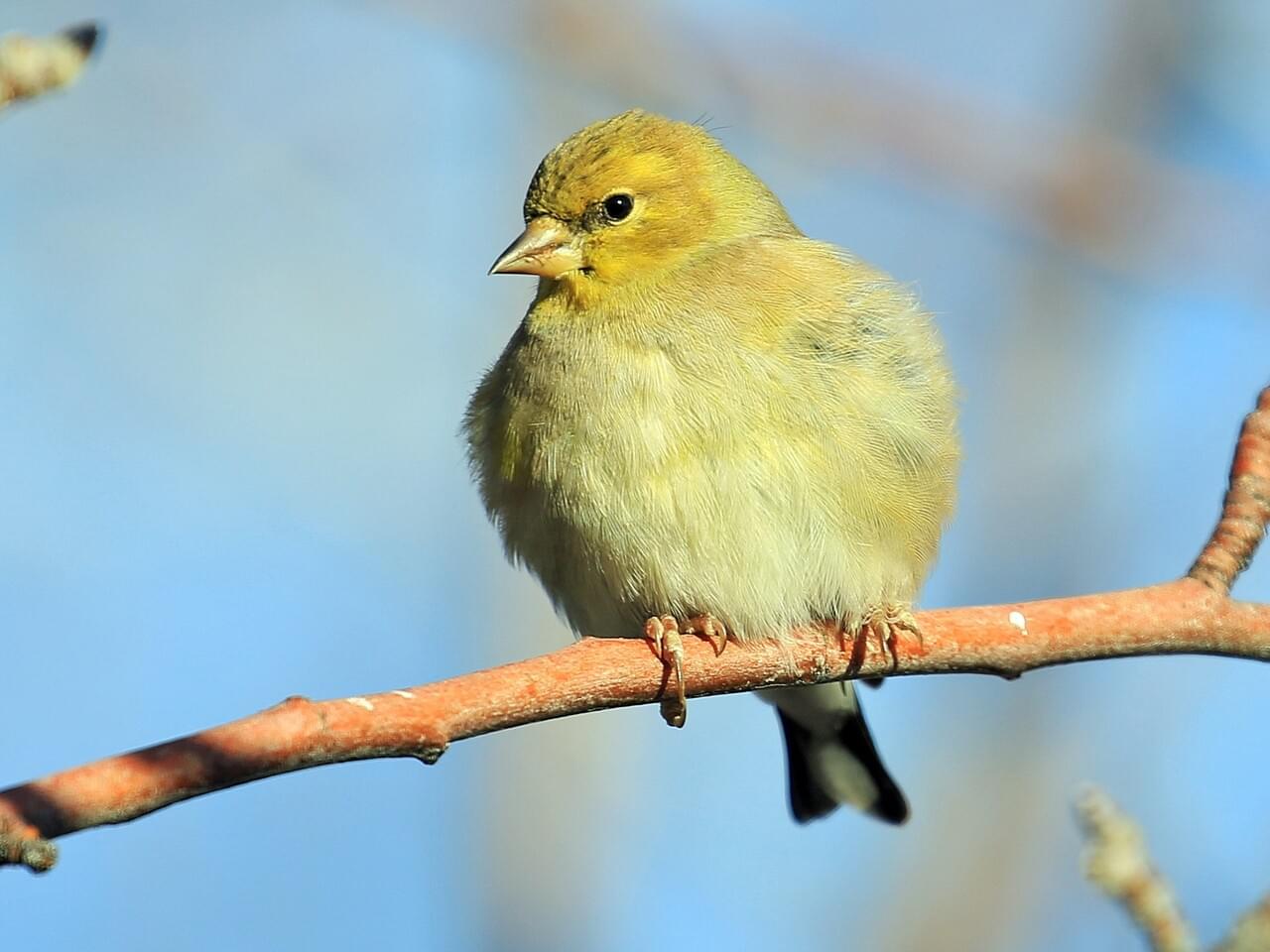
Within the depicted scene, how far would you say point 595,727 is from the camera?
21.9 feet

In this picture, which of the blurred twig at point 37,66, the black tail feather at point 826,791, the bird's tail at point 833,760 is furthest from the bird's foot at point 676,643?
the blurred twig at point 37,66

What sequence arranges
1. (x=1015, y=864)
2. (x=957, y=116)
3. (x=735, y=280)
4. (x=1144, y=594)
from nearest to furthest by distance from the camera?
(x=1144, y=594), (x=735, y=280), (x=957, y=116), (x=1015, y=864)

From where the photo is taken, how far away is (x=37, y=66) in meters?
1.84

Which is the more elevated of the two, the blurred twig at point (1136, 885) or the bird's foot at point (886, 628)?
the bird's foot at point (886, 628)

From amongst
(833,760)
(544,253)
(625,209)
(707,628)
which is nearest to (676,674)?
(707,628)

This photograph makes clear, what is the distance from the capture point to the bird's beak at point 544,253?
412 centimetres

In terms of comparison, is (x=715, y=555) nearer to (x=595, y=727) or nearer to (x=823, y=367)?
(x=823, y=367)

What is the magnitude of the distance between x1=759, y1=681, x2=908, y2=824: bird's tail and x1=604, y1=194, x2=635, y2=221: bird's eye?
1531 mm

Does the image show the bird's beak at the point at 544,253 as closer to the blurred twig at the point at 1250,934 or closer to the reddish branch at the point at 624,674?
the reddish branch at the point at 624,674

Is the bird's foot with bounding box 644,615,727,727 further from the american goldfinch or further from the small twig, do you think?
the small twig

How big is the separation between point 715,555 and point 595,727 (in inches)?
122

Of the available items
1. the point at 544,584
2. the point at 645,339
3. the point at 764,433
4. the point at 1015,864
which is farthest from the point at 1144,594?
the point at 1015,864

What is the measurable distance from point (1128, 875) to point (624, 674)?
3.25 feet

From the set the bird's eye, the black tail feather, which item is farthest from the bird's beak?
the black tail feather
